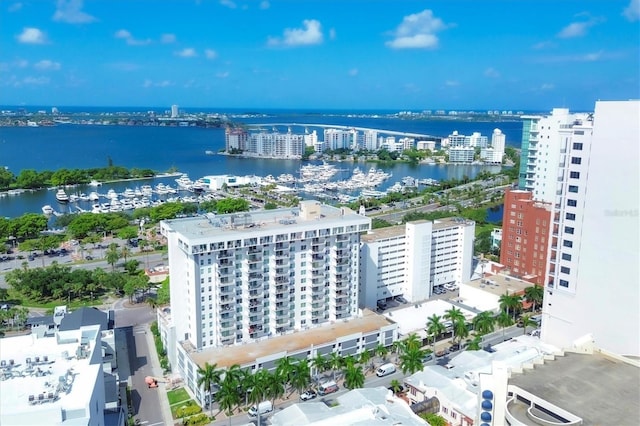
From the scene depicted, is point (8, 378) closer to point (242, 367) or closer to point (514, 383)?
point (242, 367)

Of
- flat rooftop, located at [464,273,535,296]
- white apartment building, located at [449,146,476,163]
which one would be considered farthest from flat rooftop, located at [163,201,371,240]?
white apartment building, located at [449,146,476,163]

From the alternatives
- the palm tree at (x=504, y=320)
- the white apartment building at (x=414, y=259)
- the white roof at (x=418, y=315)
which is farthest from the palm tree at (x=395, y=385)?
Answer: the white apartment building at (x=414, y=259)

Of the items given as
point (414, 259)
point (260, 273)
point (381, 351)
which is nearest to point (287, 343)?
point (260, 273)

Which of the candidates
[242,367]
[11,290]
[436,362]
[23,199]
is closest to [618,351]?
[436,362]

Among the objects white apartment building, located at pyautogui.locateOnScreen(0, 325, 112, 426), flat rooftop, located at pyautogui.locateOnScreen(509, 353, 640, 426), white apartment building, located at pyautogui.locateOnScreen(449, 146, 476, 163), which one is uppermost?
white apartment building, located at pyautogui.locateOnScreen(449, 146, 476, 163)

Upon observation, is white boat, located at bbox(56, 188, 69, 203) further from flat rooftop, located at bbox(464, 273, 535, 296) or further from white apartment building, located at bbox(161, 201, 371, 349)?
flat rooftop, located at bbox(464, 273, 535, 296)

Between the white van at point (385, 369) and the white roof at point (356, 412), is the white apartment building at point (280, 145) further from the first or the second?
the white roof at point (356, 412)
